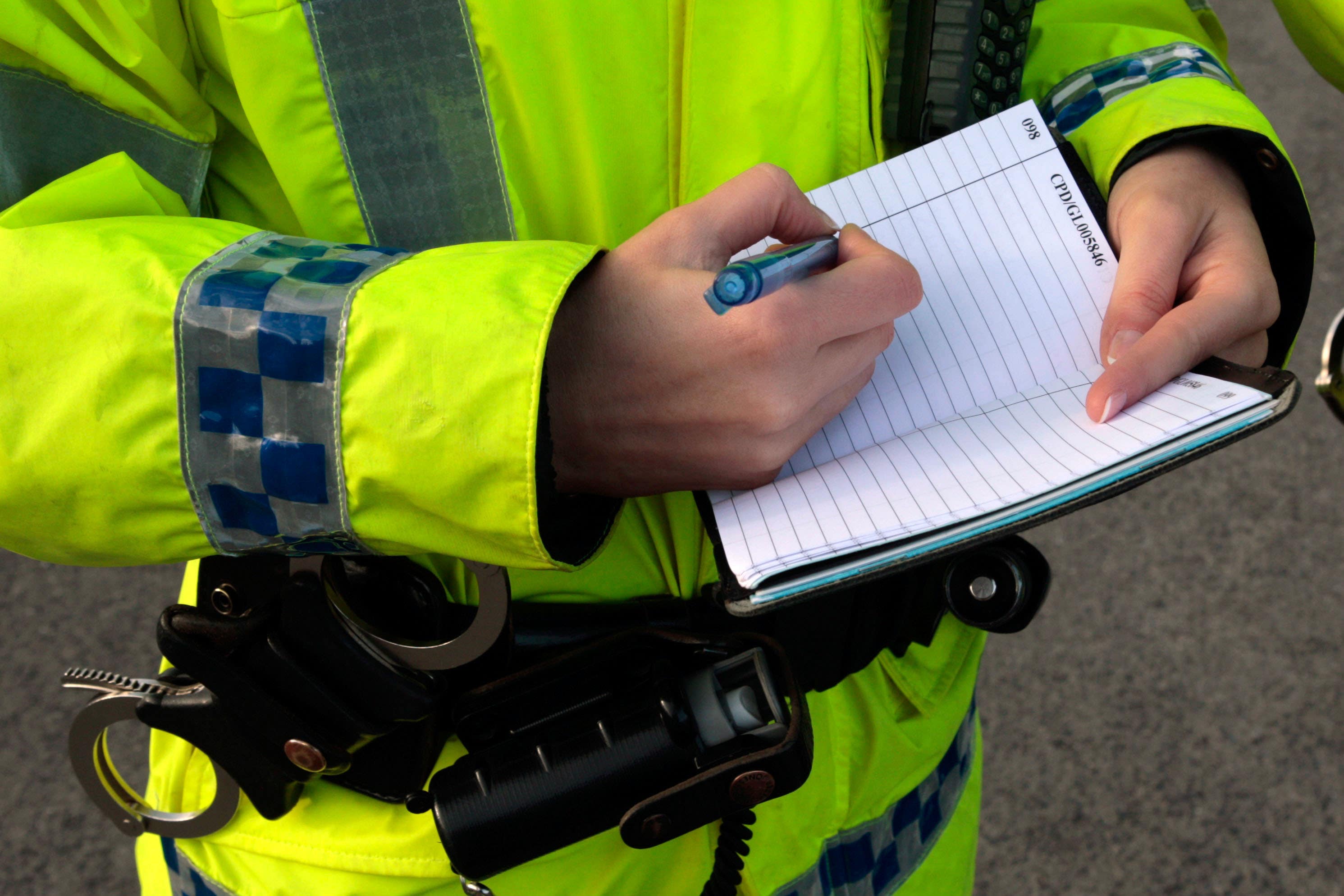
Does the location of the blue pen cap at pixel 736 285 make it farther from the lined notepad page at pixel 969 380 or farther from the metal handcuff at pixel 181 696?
the metal handcuff at pixel 181 696

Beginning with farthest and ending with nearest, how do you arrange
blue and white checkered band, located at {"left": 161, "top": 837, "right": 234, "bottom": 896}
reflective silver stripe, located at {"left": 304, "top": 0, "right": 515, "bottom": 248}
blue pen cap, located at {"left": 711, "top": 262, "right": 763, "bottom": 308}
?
blue and white checkered band, located at {"left": 161, "top": 837, "right": 234, "bottom": 896}, reflective silver stripe, located at {"left": 304, "top": 0, "right": 515, "bottom": 248}, blue pen cap, located at {"left": 711, "top": 262, "right": 763, "bottom": 308}

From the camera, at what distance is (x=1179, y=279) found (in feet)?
1.93

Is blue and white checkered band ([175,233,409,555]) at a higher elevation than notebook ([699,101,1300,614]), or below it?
higher

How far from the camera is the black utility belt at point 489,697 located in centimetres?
56

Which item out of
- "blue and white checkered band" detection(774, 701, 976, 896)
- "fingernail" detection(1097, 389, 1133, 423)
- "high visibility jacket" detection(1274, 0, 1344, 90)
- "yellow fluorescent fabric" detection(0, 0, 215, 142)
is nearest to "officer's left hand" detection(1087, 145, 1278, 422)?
"fingernail" detection(1097, 389, 1133, 423)

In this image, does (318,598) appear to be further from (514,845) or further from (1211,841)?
(1211,841)

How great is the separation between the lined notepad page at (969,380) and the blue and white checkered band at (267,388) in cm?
20

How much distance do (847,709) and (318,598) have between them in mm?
368

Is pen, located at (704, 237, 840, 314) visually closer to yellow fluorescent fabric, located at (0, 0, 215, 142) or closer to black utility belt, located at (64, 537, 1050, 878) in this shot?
black utility belt, located at (64, 537, 1050, 878)

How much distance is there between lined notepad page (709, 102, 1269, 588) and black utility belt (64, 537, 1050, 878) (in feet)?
0.38

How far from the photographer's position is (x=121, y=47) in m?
0.52

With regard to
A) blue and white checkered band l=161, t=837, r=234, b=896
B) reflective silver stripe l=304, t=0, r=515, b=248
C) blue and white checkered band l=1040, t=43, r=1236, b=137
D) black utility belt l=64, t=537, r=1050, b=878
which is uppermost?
reflective silver stripe l=304, t=0, r=515, b=248

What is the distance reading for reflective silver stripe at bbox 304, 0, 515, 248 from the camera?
54cm

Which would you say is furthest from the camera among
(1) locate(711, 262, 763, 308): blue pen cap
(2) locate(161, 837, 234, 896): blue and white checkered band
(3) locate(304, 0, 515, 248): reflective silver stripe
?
(2) locate(161, 837, 234, 896): blue and white checkered band
